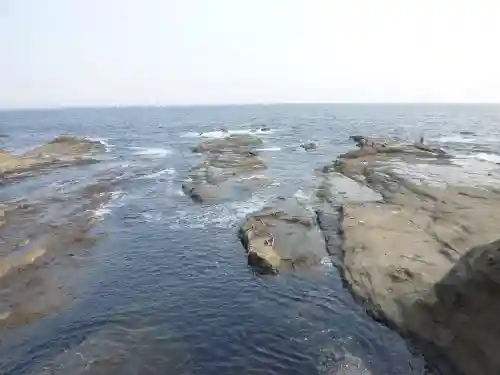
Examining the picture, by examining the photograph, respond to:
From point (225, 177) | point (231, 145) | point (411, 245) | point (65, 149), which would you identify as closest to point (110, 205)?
point (225, 177)

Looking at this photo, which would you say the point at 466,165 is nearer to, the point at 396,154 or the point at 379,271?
the point at 396,154

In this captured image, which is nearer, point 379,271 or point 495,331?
point 495,331

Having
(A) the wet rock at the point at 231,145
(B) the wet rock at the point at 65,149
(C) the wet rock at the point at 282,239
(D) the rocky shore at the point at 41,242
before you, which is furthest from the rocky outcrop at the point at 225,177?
(B) the wet rock at the point at 65,149

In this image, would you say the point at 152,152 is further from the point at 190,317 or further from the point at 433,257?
the point at 433,257

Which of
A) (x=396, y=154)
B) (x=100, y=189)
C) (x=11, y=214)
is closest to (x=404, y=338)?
(x=11, y=214)

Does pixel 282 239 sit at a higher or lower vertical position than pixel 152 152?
higher

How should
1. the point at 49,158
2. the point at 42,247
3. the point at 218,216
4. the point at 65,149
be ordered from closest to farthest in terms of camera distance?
the point at 42,247, the point at 218,216, the point at 49,158, the point at 65,149

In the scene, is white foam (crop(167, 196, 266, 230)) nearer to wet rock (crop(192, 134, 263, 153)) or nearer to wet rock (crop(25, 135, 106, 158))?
wet rock (crop(192, 134, 263, 153))
